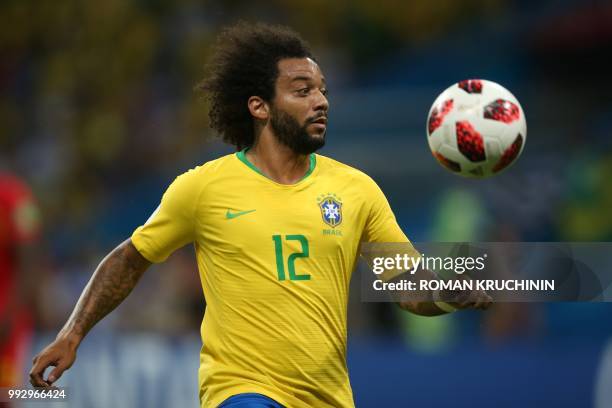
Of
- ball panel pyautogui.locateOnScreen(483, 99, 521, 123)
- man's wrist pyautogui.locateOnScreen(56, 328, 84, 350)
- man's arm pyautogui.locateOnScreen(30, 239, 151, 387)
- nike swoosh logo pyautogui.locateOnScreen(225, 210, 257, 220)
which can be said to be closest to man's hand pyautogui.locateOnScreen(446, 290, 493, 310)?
ball panel pyautogui.locateOnScreen(483, 99, 521, 123)

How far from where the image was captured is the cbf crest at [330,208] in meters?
4.51

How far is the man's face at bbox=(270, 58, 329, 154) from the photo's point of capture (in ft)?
15.1

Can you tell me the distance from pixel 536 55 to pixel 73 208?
5895 mm

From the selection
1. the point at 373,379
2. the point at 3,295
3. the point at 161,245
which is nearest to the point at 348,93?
the point at 373,379

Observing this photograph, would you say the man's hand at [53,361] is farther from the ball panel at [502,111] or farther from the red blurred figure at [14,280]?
the red blurred figure at [14,280]

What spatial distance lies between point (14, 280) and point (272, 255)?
9.72 feet

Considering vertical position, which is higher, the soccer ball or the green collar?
the soccer ball

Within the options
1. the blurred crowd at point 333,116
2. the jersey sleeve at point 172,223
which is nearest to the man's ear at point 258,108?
the jersey sleeve at point 172,223

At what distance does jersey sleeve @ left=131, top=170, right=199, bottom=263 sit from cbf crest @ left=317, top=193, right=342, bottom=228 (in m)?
0.54

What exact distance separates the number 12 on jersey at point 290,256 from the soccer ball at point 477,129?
30.6 inches

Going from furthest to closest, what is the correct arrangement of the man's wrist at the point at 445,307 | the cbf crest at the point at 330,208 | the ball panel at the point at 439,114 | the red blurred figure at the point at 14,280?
1. the red blurred figure at the point at 14,280
2. the ball panel at the point at 439,114
3. the cbf crest at the point at 330,208
4. the man's wrist at the point at 445,307

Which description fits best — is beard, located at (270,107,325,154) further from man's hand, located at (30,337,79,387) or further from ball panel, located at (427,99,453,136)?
man's hand, located at (30,337,79,387)

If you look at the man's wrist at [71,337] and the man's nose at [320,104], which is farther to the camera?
the man's nose at [320,104]

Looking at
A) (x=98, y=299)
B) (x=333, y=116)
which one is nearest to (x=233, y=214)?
(x=98, y=299)
